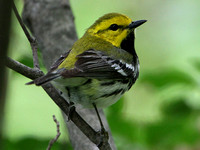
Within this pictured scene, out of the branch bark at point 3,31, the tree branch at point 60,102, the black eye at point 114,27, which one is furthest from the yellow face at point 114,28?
the branch bark at point 3,31

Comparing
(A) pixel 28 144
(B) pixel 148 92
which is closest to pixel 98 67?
(A) pixel 28 144

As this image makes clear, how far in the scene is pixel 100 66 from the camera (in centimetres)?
344

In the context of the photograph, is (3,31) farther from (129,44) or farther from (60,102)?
(129,44)

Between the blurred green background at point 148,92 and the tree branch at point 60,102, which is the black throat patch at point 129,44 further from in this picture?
the tree branch at point 60,102

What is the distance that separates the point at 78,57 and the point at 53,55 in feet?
2.69

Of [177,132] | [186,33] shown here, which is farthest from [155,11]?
[177,132]

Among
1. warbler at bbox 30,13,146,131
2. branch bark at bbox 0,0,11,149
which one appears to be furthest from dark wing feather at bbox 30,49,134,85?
branch bark at bbox 0,0,11,149

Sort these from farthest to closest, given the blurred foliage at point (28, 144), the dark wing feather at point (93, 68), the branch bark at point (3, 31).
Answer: the blurred foliage at point (28, 144) → the dark wing feather at point (93, 68) → the branch bark at point (3, 31)

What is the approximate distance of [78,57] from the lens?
326 centimetres

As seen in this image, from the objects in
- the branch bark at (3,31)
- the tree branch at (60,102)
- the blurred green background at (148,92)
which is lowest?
the blurred green background at (148,92)

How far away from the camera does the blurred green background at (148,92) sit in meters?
3.32

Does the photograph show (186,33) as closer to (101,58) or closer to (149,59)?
(149,59)

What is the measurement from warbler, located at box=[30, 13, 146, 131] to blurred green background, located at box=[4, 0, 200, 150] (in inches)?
10.4

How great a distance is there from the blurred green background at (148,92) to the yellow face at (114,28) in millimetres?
598
